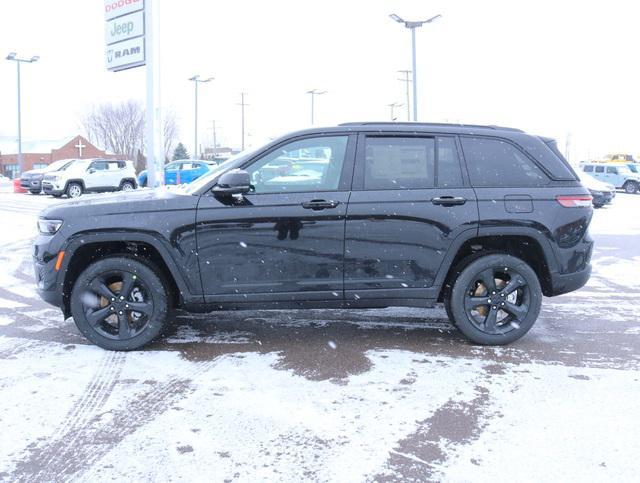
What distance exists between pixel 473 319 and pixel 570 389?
1.01 metres

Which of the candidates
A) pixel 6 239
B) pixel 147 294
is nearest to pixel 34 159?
pixel 6 239

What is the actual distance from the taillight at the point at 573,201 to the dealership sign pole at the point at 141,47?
9.25 metres

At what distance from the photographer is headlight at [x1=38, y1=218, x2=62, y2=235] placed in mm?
4484

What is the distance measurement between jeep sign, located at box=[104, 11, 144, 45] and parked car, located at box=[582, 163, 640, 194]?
28481 mm

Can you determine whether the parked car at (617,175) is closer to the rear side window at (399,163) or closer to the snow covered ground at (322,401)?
the snow covered ground at (322,401)

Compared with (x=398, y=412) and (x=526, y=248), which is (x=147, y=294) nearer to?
(x=398, y=412)

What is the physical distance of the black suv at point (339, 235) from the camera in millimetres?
4441

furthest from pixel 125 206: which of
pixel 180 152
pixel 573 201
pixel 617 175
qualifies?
pixel 180 152

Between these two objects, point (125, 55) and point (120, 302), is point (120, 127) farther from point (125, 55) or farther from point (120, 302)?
point (120, 302)

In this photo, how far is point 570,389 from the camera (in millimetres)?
3852

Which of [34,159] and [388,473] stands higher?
[34,159]

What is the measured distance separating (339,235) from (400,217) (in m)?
0.48

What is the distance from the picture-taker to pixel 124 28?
12789 millimetres

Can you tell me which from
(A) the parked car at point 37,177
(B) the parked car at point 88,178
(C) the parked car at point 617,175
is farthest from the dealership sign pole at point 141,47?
(C) the parked car at point 617,175
